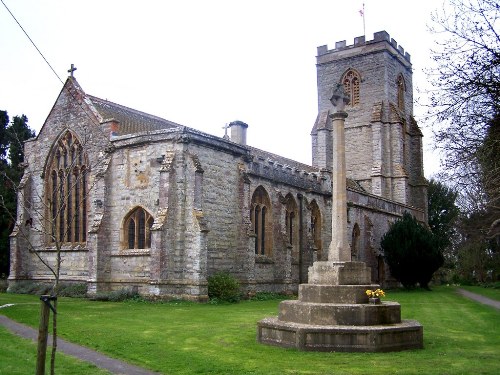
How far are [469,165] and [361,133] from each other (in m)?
33.5

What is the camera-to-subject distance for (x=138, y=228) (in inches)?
966

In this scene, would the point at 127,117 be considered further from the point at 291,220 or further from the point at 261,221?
the point at 291,220

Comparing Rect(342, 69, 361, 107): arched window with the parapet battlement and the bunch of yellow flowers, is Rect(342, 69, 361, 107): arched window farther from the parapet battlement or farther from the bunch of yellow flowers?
the bunch of yellow flowers

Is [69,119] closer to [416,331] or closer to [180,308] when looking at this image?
[180,308]

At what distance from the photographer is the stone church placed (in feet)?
75.6

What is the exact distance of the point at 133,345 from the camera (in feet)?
38.9

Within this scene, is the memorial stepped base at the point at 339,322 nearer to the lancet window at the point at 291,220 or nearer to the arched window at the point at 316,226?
the lancet window at the point at 291,220

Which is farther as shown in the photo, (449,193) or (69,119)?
(449,193)

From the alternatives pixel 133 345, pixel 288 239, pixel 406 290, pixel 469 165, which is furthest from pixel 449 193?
pixel 133 345

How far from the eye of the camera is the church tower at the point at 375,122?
45312mm

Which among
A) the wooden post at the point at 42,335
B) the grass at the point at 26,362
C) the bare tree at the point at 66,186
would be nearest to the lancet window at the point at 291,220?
the bare tree at the point at 66,186

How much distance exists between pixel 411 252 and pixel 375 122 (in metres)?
12.2

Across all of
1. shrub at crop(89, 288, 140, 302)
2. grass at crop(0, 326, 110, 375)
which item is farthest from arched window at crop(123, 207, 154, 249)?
grass at crop(0, 326, 110, 375)

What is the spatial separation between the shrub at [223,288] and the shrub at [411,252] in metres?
16.8
